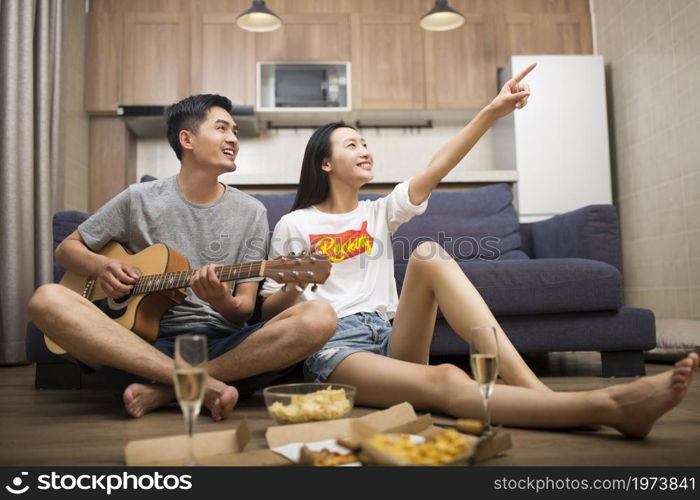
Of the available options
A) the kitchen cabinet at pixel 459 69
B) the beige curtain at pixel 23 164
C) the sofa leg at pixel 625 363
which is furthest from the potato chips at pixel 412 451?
the kitchen cabinet at pixel 459 69

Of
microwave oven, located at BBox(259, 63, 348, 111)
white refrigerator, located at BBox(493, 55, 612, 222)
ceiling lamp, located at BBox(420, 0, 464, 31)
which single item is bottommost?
white refrigerator, located at BBox(493, 55, 612, 222)

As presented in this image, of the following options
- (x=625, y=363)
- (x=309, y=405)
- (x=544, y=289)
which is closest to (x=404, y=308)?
(x=309, y=405)

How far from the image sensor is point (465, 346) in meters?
2.15

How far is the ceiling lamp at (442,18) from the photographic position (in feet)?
12.8

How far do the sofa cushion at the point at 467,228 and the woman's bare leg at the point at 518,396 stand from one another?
3.69 feet

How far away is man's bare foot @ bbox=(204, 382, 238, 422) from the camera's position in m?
1.40

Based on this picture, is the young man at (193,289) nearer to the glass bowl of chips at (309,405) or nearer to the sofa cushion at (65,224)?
the glass bowl of chips at (309,405)

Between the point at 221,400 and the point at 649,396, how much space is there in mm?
898

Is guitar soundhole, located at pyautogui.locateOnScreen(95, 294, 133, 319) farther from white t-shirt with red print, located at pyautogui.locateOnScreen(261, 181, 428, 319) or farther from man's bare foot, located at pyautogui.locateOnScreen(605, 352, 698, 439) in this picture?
man's bare foot, located at pyautogui.locateOnScreen(605, 352, 698, 439)

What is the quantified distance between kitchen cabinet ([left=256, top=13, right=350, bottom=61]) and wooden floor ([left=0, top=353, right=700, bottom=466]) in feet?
10.3

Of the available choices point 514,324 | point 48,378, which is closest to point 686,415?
point 514,324

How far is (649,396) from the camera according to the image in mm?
1046

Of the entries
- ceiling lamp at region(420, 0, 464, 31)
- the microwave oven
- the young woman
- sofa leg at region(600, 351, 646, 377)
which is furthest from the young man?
the microwave oven
